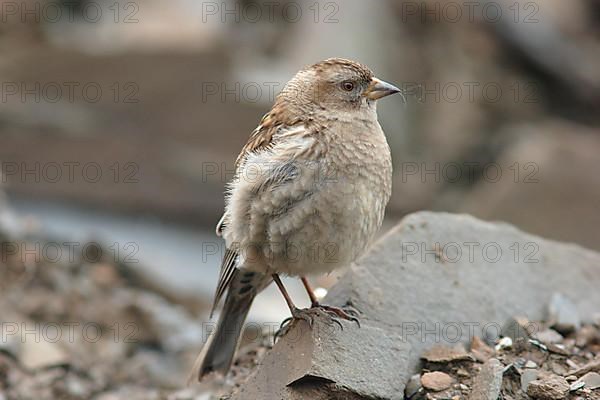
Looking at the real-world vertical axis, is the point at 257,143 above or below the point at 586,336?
above

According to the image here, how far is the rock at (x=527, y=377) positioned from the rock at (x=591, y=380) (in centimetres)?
20

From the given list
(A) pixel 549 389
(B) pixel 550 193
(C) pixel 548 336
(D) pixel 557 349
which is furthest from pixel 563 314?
(B) pixel 550 193

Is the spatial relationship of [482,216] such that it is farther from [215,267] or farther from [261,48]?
[261,48]

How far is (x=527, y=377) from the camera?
4.86m

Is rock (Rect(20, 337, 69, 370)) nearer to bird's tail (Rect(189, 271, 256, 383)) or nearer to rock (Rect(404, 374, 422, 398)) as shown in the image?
bird's tail (Rect(189, 271, 256, 383))

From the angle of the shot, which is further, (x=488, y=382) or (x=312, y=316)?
(x=312, y=316)

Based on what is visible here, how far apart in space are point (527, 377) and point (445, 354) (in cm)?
42

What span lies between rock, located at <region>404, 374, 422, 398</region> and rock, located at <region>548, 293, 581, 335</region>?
3.30ft

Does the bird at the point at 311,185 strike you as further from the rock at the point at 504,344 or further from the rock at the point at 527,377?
the rock at the point at 527,377

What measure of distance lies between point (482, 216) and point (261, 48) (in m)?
3.90

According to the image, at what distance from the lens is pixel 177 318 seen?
7836 millimetres

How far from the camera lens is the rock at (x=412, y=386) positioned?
492cm

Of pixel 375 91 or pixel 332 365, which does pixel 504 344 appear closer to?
pixel 332 365

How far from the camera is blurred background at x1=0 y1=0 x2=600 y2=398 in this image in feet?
25.5
